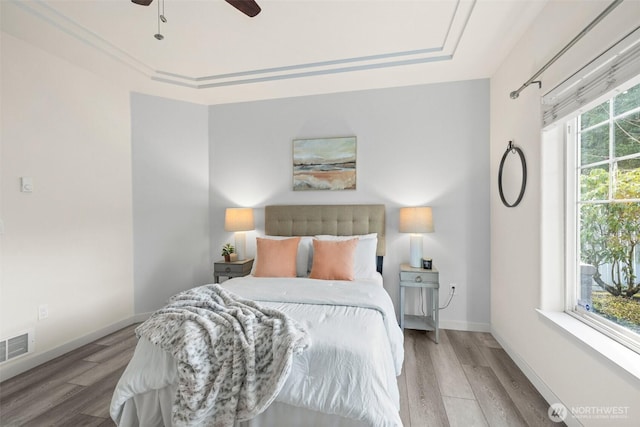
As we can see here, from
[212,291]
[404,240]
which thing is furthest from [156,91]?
[404,240]

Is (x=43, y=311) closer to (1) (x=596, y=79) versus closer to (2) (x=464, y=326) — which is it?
(2) (x=464, y=326)

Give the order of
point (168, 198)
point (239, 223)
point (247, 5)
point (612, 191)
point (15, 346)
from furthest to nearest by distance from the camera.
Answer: point (168, 198) → point (239, 223) → point (15, 346) → point (247, 5) → point (612, 191)

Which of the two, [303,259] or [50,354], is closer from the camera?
[50,354]

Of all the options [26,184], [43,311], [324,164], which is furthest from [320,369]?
[26,184]

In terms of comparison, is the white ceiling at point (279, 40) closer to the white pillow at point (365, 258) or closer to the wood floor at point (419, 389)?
the white pillow at point (365, 258)

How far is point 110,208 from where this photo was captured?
2.99m

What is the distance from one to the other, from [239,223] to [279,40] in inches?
78.9

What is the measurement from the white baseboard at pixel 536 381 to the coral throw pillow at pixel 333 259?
154 centimetres

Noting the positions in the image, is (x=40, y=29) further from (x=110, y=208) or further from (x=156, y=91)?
(x=110, y=208)

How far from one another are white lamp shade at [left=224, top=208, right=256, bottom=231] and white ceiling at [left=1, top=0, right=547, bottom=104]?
4.92 ft

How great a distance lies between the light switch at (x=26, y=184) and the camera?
224 centimetres

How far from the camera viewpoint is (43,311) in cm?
239

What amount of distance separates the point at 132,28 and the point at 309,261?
264cm

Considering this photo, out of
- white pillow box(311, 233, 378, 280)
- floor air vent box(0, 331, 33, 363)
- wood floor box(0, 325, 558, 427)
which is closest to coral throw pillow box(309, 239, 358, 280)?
white pillow box(311, 233, 378, 280)
